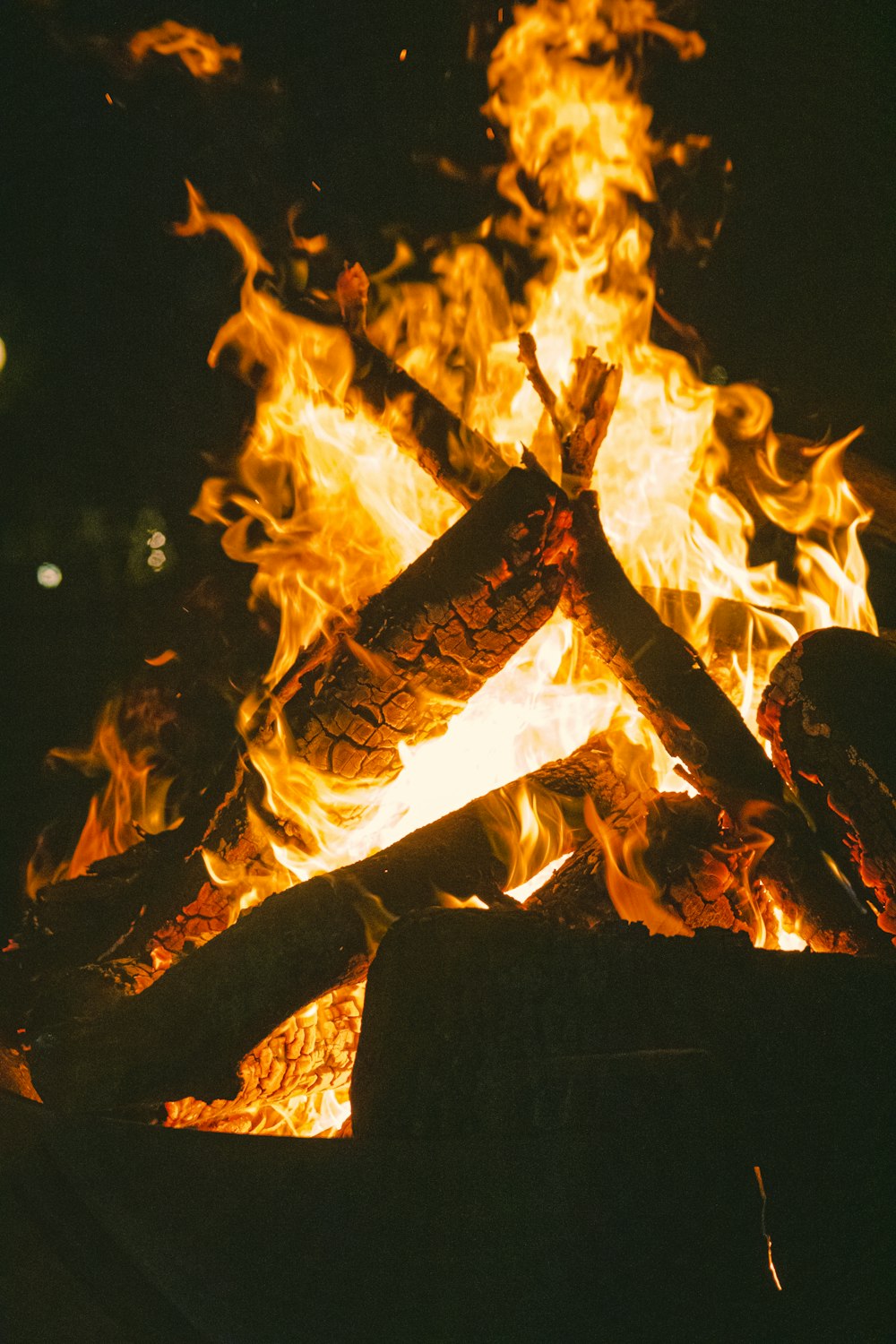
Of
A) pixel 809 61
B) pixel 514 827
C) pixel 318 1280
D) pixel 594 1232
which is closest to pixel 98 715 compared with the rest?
pixel 514 827

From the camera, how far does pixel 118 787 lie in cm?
327

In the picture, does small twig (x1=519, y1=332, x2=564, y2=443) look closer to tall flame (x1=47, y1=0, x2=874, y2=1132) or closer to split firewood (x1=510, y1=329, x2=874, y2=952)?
split firewood (x1=510, y1=329, x2=874, y2=952)

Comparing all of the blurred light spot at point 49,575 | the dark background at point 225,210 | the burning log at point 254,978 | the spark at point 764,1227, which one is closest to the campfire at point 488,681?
the burning log at point 254,978

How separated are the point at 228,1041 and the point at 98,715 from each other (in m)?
2.27

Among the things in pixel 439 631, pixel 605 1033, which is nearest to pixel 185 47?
pixel 439 631

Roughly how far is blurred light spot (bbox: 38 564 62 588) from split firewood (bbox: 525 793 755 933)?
262cm

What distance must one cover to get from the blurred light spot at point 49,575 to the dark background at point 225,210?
0.03 metres

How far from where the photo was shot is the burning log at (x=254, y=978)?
1594 mm

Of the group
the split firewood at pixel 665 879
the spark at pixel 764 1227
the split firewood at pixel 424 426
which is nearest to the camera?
the spark at pixel 764 1227

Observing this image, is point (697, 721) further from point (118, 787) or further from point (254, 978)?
point (118, 787)

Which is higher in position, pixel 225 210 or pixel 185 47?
pixel 185 47

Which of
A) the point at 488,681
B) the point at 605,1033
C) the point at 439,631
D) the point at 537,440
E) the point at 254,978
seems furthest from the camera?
the point at 537,440

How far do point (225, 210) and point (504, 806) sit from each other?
2838mm

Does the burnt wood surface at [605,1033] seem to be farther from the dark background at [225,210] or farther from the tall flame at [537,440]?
the dark background at [225,210]
